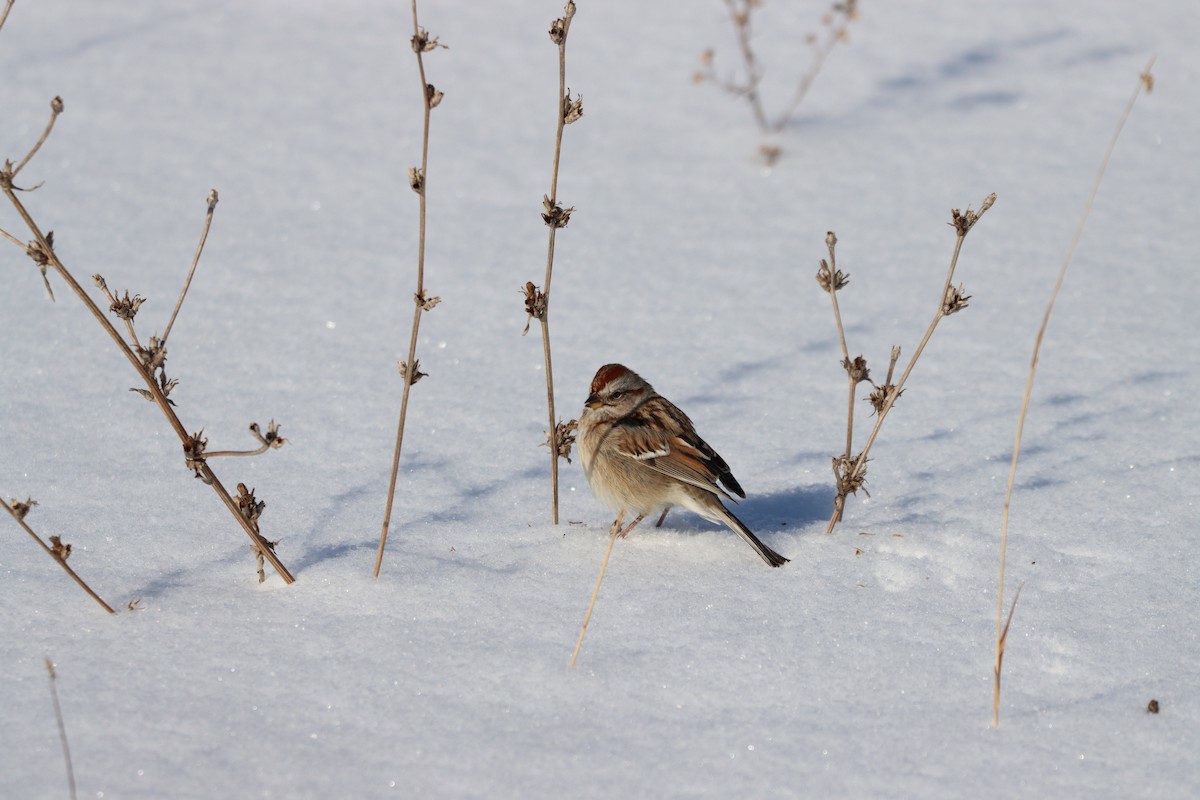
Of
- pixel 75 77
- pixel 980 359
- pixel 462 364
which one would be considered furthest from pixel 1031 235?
pixel 75 77

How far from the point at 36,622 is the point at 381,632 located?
0.96m

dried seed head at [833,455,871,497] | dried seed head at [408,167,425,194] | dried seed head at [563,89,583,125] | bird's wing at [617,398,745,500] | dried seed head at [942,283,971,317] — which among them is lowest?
dried seed head at [833,455,871,497]

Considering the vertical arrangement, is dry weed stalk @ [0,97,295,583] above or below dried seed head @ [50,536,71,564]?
above

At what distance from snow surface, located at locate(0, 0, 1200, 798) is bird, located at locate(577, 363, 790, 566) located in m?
0.15

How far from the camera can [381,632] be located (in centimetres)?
336

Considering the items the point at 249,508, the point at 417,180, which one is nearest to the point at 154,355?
the point at 249,508

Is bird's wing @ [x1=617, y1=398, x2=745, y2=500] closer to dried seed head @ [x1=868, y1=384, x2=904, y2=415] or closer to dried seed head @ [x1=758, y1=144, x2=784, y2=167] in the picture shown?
dried seed head @ [x1=868, y1=384, x2=904, y2=415]

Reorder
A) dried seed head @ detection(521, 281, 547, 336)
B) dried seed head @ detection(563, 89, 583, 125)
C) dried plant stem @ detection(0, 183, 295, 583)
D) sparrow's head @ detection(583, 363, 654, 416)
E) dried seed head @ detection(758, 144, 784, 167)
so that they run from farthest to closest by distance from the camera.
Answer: dried seed head @ detection(758, 144, 784, 167) → sparrow's head @ detection(583, 363, 654, 416) → dried seed head @ detection(521, 281, 547, 336) → dried seed head @ detection(563, 89, 583, 125) → dried plant stem @ detection(0, 183, 295, 583)

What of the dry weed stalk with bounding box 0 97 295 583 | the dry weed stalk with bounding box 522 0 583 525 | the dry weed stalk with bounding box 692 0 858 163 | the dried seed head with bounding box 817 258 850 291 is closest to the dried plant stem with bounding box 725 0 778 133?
the dry weed stalk with bounding box 692 0 858 163

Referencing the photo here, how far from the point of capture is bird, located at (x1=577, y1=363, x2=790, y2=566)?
159 inches

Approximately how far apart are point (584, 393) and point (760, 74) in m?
3.76

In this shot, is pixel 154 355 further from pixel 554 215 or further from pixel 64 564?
pixel 554 215

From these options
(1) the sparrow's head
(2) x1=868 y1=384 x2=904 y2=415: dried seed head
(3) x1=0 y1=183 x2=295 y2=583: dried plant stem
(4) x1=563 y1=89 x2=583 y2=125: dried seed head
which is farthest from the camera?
(1) the sparrow's head

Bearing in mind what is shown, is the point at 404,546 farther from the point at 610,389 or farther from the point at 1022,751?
the point at 1022,751
